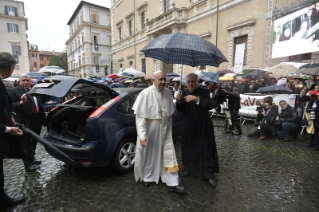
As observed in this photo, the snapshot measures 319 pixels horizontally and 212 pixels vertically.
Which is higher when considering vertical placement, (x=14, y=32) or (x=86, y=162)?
(x=14, y=32)

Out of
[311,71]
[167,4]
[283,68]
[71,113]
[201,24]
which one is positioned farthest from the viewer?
[167,4]

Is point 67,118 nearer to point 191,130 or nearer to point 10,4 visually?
point 191,130

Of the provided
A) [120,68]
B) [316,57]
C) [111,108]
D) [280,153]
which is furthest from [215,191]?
[120,68]

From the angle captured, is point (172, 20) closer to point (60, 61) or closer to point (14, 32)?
point (14, 32)

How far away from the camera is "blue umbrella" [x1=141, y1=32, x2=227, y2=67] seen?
2975mm

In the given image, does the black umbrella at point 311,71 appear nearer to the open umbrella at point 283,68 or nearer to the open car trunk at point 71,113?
the open umbrella at point 283,68

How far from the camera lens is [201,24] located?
54.8 feet

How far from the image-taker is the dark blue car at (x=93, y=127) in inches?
121

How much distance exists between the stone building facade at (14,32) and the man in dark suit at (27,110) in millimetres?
44348

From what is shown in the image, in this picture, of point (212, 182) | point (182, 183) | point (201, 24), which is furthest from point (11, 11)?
point (212, 182)

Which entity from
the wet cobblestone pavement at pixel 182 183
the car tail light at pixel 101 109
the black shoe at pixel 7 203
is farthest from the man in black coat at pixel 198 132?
the black shoe at pixel 7 203

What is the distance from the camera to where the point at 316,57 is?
9.50m

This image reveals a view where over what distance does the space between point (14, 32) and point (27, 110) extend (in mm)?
49340

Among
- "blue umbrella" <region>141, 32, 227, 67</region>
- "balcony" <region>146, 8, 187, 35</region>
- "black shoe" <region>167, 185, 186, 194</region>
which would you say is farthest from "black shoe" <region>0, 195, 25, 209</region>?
"balcony" <region>146, 8, 187, 35</region>
